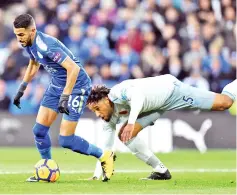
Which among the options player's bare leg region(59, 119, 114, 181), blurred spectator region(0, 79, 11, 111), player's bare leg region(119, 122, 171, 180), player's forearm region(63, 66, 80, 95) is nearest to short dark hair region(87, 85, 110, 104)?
player's forearm region(63, 66, 80, 95)

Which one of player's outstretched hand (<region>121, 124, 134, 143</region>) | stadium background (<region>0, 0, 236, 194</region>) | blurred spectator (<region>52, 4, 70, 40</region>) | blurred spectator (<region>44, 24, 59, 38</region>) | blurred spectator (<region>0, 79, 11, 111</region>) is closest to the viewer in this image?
player's outstretched hand (<region>121, 124, 134, 143</region>)

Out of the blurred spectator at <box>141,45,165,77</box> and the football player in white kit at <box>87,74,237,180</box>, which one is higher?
the blurred spectator at <box>141,45,165,77</box>

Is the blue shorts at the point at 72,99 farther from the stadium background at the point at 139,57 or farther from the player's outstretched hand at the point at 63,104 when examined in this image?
the stadium background at the point at 139,57

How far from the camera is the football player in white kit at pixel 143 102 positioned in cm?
944

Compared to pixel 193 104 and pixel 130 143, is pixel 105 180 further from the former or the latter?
pixel 193 104

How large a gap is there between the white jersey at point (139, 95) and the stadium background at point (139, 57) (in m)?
4.40

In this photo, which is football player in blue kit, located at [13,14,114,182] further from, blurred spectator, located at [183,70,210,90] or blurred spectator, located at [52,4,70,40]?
blurred spectator, located at [52,4,70,40]

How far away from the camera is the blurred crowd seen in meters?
17.4

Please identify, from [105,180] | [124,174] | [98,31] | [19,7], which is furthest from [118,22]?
[105,180]

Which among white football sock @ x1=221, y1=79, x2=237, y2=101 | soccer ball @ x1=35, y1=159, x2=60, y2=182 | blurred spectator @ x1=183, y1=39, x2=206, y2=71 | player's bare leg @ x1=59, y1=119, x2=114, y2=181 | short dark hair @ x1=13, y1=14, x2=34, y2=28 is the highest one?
blurred spectator @ x1=183, y1=39, x2=206, y2=71

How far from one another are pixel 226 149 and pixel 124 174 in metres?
5.88

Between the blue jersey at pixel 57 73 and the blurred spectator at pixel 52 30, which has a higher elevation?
the blurred spectator at pixel 52 30

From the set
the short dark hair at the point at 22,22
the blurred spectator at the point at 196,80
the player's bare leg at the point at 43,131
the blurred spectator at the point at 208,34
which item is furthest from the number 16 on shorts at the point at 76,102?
the blurred spectator at the point at 208,34

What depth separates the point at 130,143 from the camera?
991 cm
